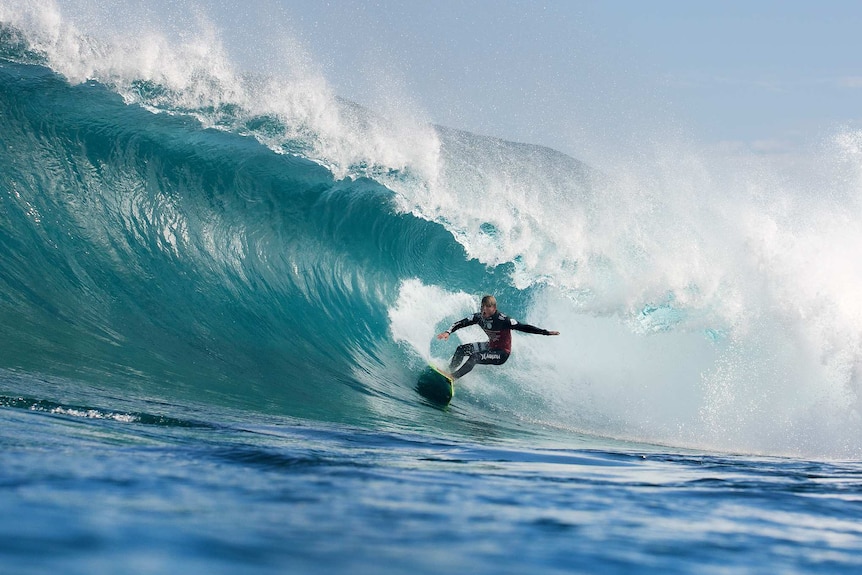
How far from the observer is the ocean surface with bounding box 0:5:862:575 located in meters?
3.20

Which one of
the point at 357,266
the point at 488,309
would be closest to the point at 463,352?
the point at 488,309

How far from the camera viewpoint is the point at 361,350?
10.9 metres

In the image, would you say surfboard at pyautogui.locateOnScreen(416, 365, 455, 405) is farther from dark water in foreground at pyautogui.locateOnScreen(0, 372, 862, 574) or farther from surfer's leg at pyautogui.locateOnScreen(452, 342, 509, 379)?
dark water in foreground at pyautogui.locateOnScreen(0, 372, 862, 574)

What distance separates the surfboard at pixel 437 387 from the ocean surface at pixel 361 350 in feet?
0.77

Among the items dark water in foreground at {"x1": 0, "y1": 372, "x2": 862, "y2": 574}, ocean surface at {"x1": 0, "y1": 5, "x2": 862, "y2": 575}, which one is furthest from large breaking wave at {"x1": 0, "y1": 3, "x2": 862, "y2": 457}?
dark water in foreground at {"x1": 0, "y1": 372, "x2": 862, "y2": 574}

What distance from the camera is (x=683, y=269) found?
13266mm

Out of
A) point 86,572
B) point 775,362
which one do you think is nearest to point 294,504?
point 86,572

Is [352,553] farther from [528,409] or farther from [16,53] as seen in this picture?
[16,53]

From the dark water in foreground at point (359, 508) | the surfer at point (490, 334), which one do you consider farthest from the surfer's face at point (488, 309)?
the dark water in foreground at point (359, 508)

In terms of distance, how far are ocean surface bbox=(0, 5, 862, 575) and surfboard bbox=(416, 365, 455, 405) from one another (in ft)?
0.77

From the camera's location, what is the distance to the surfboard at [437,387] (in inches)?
373

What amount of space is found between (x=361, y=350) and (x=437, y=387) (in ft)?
5.52

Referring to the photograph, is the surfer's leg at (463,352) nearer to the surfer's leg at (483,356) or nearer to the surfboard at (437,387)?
the surfer's leg at (483,356)

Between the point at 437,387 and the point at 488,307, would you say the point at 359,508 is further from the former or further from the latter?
the point at 437,387
